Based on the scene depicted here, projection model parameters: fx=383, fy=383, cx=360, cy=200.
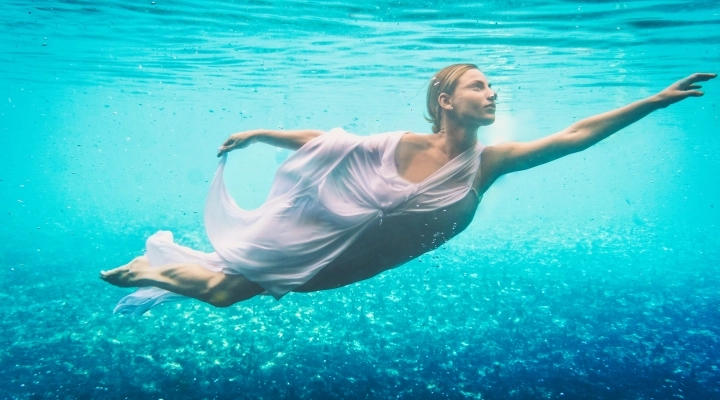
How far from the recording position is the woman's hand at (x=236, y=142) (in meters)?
3.46

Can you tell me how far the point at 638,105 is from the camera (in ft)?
9.89

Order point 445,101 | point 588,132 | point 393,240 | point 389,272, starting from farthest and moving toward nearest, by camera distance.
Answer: point 389,272, point 393,240, point 445,101, point 588,132

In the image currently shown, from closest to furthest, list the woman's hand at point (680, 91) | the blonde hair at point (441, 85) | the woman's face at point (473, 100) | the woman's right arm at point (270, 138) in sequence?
the woman's hand at point (680, 91), the woman's face at point (473, 100), the blonde hair at point (441, 85), the woman's right arm at point (270, 138)

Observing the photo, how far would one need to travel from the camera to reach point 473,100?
3156mm

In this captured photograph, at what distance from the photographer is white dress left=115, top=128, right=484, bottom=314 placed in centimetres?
337

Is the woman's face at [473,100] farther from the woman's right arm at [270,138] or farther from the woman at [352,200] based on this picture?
the woman's right arm at [270,138]

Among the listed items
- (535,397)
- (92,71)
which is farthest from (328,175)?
(92,71)

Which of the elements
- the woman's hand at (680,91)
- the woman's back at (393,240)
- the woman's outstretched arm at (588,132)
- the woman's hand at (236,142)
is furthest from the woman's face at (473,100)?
the woman's hand at (236,142)

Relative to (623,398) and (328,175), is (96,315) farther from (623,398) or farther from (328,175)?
(623,398)

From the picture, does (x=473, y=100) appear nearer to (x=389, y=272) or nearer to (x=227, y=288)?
(x=227, y=288)

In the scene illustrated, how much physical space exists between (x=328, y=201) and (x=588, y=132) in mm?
2255

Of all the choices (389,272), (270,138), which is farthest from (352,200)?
(389,272)

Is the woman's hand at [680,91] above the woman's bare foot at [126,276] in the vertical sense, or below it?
above

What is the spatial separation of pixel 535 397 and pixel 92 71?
25.2 meters
